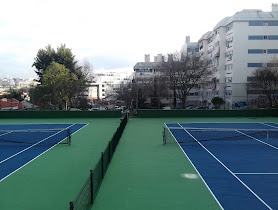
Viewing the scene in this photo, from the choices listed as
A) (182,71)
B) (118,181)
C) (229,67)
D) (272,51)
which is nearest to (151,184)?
(118,181)

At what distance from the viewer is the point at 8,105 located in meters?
37.6

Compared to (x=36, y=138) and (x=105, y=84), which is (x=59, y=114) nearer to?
(x=36, y=138)

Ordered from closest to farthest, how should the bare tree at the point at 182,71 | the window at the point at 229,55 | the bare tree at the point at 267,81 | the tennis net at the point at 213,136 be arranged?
the tennis net at the point at 213,136 → the bare tree at the point at 267,81 → the bare tree at the point at 182,71 → the window at the point at 229,55

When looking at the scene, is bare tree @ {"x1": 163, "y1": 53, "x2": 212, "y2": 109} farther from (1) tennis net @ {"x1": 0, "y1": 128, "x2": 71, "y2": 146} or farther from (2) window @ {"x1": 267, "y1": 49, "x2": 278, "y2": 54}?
(1) tennis net @ {"x1": 0, "y1": 128, "x2": 71, "y2": 146}

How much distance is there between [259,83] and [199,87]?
20489 millimetres

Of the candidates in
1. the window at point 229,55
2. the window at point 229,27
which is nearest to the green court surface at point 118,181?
the window at point 229,55

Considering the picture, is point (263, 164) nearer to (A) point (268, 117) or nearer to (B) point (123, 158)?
(B) point (123, 158)

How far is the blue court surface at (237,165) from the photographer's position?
866cm

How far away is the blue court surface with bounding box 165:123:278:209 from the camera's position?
28.4 ft

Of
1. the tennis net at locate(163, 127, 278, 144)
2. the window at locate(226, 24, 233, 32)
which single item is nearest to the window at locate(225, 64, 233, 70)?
the window at locate(226, 24, 233, 32)

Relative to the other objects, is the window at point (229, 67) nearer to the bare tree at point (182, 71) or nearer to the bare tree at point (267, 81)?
the bare tree at point (182, 71)

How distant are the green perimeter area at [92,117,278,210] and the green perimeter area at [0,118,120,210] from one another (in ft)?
3.54

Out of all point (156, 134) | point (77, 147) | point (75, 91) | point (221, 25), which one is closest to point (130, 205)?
point (77, 147)

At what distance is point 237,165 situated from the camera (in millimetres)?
12273
